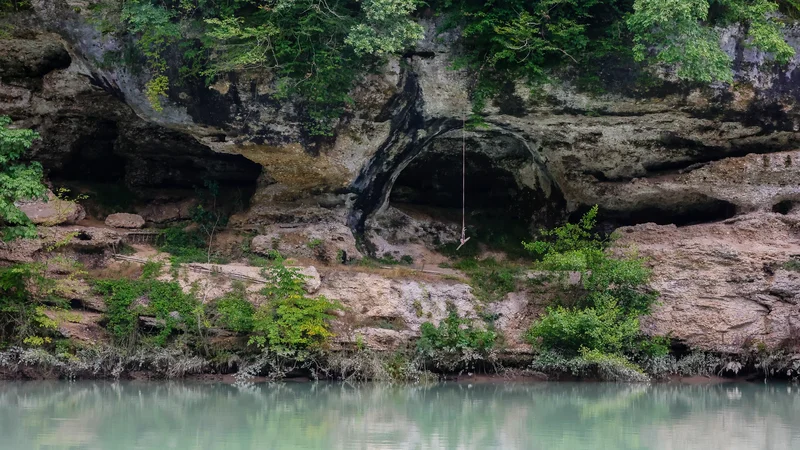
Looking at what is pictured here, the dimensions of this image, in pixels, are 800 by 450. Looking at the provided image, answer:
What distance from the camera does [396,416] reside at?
11.9m

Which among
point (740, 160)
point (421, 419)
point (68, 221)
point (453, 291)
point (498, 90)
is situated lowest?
point (421, 419)

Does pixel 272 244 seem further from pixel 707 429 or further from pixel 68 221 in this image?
pixel 707 429

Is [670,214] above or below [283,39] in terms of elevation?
below

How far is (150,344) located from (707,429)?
7.90m

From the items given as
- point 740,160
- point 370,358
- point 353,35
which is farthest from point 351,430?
point 740,160

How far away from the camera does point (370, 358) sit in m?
14.7

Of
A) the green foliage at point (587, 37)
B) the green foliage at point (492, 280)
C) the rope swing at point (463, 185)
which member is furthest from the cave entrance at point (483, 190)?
the green foliage at point (587, 37)

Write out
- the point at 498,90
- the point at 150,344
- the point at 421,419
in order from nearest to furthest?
the point at 421,419
the point at 150,344
the point at 498,90

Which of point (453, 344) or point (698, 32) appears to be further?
point (453, 344)

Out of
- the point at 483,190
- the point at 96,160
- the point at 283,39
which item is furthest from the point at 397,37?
the point at 96,160

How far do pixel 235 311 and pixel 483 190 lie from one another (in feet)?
21.5

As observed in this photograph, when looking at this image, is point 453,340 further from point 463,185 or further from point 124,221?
point 124,221

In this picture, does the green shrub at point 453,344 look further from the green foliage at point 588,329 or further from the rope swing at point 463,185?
the rope swing at point 463,185

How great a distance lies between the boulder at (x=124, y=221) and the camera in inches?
671
